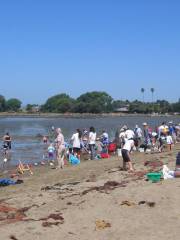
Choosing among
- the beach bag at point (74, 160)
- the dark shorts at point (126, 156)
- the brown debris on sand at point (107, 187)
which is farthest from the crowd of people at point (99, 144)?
the brown debris on sand at point (107, 187)

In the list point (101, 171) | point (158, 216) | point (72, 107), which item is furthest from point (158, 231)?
point (72, 107)

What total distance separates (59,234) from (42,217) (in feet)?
3.75

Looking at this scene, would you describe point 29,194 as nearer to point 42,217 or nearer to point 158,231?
point 42,217

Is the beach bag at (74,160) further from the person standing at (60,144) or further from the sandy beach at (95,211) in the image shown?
the sandy beach at (95,211)

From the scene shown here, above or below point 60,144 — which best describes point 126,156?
below

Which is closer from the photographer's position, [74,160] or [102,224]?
[102,224]

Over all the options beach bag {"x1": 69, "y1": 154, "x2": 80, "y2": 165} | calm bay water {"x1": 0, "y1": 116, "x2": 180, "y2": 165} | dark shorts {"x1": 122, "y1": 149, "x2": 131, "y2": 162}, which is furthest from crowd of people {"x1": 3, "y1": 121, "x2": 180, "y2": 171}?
dark shorts {"x1": 122, "y1": 149, "x2": 131, "y2": 162}

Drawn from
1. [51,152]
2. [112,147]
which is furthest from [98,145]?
[51,152]

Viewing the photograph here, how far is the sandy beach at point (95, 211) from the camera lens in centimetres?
957

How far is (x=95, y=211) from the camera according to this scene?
10961 mm

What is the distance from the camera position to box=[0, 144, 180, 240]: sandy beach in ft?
31.4

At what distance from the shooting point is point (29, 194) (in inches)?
540

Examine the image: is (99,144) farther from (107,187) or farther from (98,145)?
(107,187)

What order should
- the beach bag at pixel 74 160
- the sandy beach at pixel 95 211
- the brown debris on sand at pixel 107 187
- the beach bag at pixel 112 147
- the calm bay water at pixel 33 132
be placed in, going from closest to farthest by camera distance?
the sandy beach at pixel 95 211 → the brown debris on sand at pixel 107 187 → the beach bag at pixel 74 160 → the beach bag at pixel 112 147 → the calm bay water at pixel 33 132
